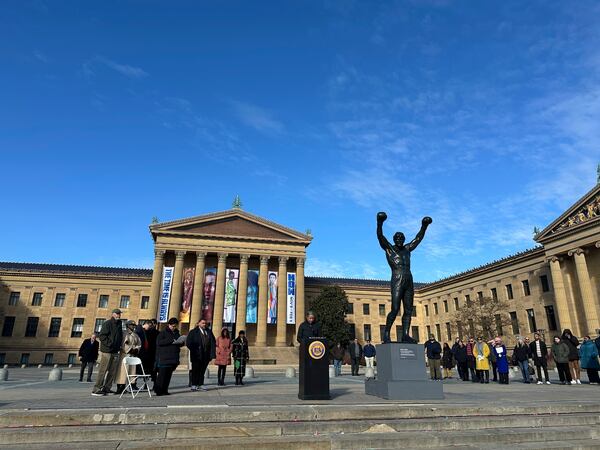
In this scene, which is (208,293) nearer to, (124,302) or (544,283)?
(124,302)

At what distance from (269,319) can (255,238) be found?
37.0 ft

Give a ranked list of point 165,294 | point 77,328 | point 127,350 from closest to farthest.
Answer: point 127,350 → point 165,294 → point 77,328

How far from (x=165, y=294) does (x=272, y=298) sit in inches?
543

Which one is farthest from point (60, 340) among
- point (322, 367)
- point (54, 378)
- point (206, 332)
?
point (322, 367)

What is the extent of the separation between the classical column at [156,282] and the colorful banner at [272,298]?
14.2m

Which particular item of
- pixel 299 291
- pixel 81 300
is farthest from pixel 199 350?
pixel 81 300

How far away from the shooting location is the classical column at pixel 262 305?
52.0m

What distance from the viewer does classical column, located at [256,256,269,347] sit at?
52.0m

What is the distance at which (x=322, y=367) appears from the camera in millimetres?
10109

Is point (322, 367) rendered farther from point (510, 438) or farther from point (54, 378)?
point (54, 378)

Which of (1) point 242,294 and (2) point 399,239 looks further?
(1) point 242,294

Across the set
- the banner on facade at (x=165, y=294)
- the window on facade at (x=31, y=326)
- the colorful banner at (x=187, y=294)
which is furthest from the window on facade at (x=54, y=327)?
the colorful banner at (x=187, y=294)

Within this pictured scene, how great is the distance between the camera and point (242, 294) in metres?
53.4

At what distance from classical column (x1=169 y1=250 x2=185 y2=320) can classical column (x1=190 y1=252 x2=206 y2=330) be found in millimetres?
1817
